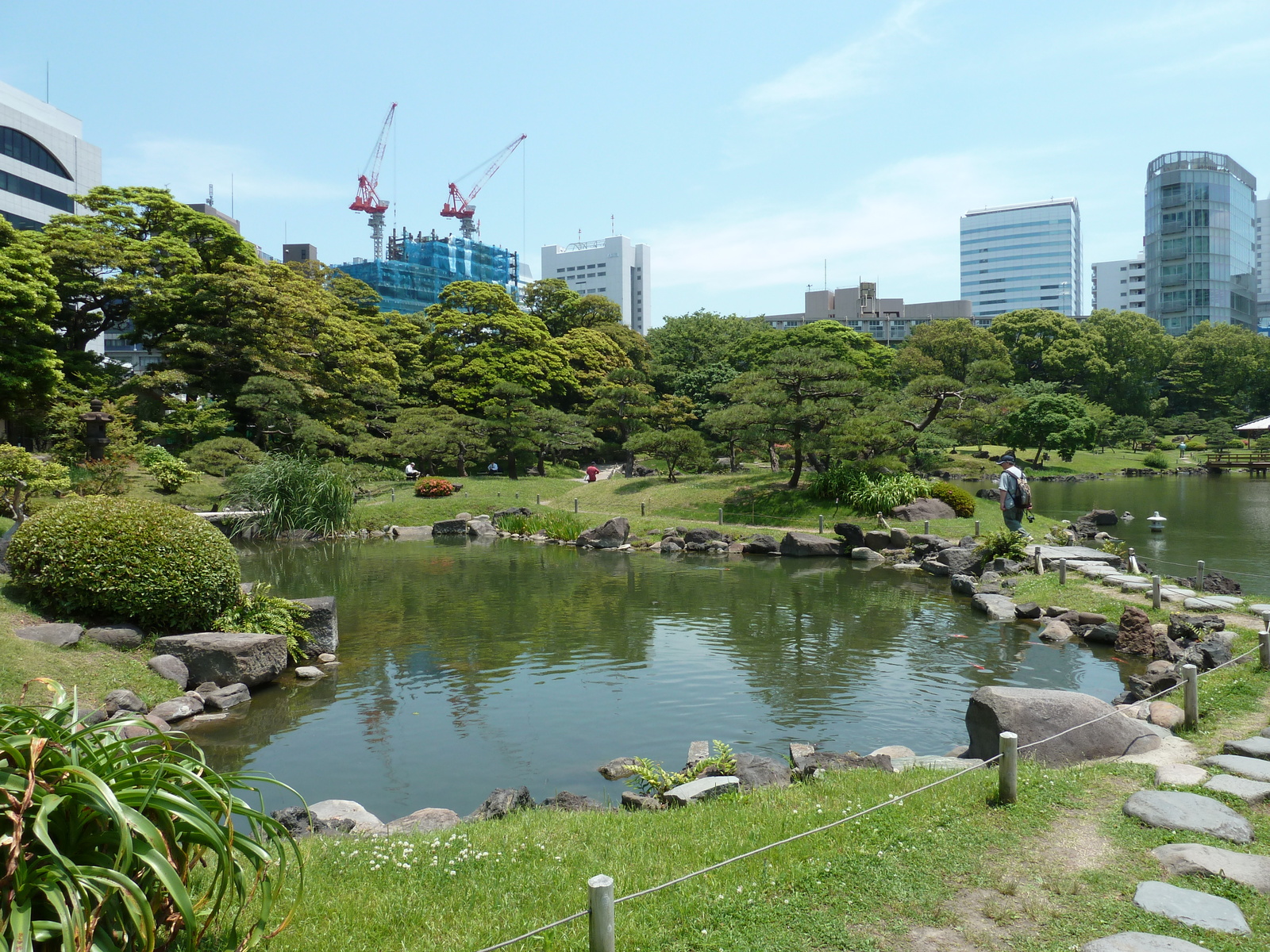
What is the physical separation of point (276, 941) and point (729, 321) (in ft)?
189

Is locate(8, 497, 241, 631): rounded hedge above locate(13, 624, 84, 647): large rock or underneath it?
above

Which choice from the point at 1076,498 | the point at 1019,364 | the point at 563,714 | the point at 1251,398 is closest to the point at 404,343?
the point at 1076,498

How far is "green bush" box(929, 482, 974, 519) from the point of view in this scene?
23797 mm

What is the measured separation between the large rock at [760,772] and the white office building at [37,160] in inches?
1898

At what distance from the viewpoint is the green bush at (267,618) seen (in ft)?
36.5

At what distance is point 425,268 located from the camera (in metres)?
120

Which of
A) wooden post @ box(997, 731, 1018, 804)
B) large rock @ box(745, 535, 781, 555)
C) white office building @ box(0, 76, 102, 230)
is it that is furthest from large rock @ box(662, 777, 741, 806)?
white office building @ box(0, 76, 102, 230)

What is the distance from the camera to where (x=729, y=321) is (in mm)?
59062

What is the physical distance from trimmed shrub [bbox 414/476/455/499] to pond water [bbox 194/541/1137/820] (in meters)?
12.5

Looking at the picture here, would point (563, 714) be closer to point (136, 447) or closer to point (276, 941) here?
point (276, 941)

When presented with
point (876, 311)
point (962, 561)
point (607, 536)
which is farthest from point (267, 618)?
point (876, 311)

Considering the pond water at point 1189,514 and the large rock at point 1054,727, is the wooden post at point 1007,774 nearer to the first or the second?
the large rock at point 1054,727

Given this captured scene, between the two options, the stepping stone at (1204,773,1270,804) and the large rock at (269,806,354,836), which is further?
the large rock at (269,806,354,836)

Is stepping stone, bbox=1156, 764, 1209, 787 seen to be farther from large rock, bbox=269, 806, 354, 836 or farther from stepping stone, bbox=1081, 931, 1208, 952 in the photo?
large rock, bbox=269, 806, 354, 836
